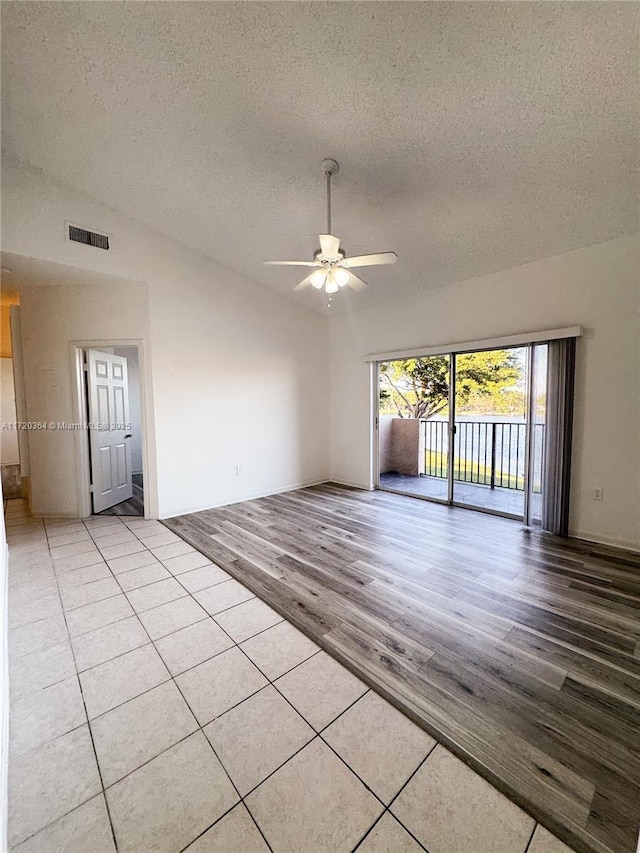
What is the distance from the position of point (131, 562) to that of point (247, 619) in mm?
1452

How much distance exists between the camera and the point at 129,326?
12.9 feet

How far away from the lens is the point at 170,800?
3.87ft

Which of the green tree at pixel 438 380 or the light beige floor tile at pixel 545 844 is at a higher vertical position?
the green tree at pixel 438 380

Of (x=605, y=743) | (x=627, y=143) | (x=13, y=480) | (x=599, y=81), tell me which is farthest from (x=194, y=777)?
(x=13, y=480)

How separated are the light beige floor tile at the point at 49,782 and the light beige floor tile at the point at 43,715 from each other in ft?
0.18

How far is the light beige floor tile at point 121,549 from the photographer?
3.11 metres

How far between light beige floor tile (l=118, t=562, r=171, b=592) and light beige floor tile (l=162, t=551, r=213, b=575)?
62 mm

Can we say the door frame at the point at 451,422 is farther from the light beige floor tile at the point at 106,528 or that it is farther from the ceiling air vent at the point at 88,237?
the ceiling air vent at the point at 88,237

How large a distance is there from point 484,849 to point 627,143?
3.67 metres

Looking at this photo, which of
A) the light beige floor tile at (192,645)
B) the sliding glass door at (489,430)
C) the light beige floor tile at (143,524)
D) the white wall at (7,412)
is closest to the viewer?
the light beige floor tile at (192,645)

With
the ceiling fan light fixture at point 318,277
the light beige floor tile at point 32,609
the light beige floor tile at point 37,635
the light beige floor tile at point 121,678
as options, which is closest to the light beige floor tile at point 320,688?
the light beige floor tile at point 121,678

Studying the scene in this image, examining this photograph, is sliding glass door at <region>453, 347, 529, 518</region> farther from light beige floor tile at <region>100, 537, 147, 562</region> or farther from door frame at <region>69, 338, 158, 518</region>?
door frame at <region>69, 338, 158, 518</region>

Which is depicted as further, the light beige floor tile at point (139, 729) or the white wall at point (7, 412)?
the white wall at point (7, 412)

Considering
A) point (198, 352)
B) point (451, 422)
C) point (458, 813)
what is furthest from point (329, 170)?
point (458, 813)
